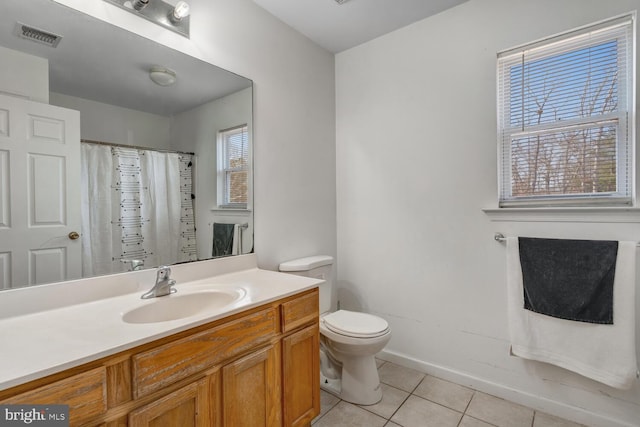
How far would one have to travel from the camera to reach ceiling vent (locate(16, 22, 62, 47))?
1.17 meters

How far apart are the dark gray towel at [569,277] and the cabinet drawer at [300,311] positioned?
4.11 feet

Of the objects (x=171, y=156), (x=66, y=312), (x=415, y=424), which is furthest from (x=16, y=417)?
(x=415, y=424)

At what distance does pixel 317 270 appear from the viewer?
2.19 meters

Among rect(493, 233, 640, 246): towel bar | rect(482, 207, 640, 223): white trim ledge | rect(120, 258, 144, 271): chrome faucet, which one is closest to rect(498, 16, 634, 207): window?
rect(482, 207, 640, 223): white trim ledge

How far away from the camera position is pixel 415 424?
1716 mm

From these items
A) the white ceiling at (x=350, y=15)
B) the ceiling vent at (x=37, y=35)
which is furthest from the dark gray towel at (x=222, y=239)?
the white ceiling at (x=350, y=15)

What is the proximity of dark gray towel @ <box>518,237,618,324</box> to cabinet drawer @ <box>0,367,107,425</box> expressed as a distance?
205cm

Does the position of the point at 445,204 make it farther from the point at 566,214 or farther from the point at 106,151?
the point at 106,151

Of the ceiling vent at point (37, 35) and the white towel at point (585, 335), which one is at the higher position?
the ceiling vent at point (37, 35)

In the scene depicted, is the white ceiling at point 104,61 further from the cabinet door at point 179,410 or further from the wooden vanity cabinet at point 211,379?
the cabinet door at point 179,410

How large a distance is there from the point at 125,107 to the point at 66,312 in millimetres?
928

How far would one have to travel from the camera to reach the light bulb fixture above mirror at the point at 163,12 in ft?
4.77

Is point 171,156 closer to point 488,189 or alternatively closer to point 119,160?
point 119,160

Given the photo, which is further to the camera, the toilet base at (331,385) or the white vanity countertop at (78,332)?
the toilet base at (331,385)
